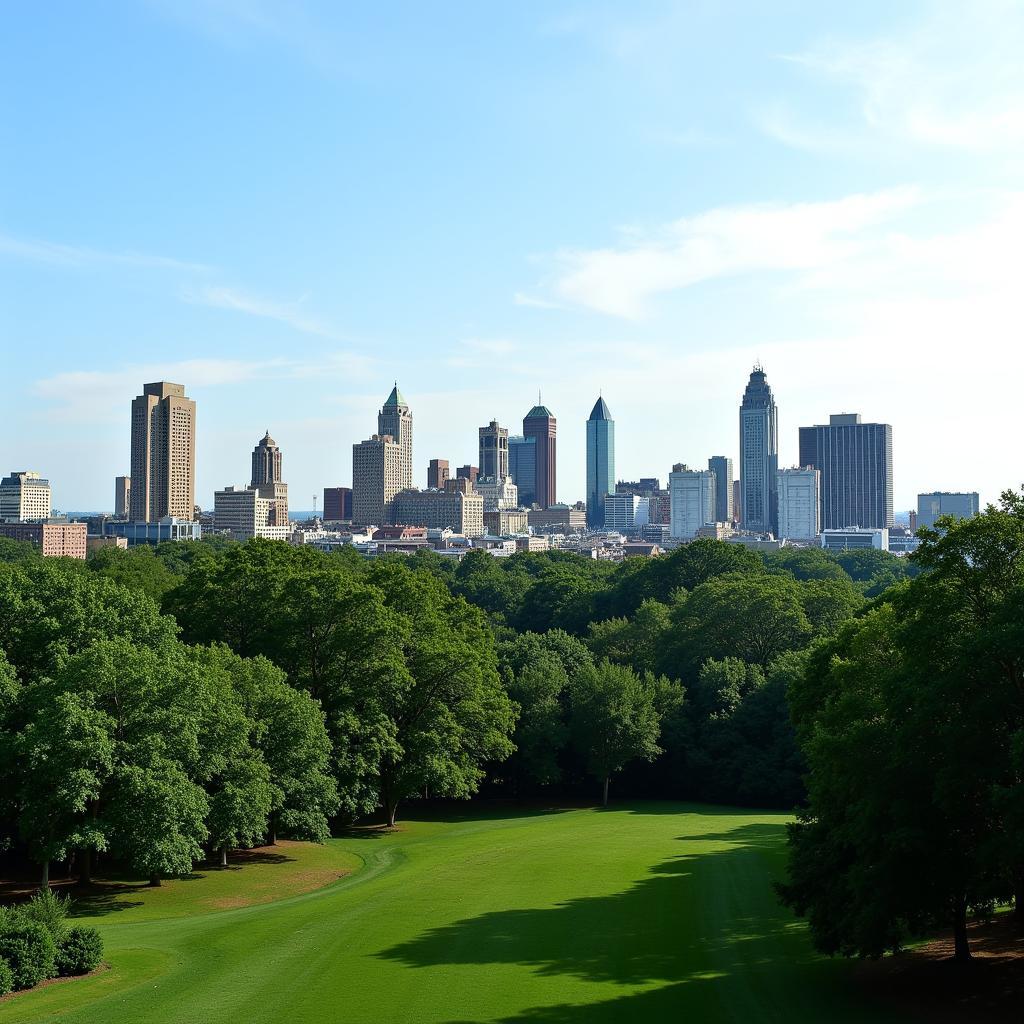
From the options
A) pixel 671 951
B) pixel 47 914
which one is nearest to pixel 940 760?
pixel 671 951

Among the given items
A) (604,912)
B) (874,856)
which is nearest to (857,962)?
(874,856)

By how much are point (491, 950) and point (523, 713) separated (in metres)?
35.1

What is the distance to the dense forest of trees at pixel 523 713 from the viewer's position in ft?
78.4

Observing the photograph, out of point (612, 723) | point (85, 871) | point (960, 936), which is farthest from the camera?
point (612, 723)

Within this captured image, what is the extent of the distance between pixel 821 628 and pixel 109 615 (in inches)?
1751

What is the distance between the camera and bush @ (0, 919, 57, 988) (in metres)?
26.6

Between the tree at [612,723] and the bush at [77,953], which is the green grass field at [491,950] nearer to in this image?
the bush at [77,953]

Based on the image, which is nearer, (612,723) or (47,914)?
(47,914)

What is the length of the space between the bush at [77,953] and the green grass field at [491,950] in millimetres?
604

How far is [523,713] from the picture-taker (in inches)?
2515

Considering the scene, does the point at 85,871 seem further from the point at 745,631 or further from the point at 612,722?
the point at 745,631

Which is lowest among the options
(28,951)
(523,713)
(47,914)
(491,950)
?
(491,950)

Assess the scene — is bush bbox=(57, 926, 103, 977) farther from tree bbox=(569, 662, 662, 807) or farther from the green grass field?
tree bbox=(569, 662, 662, 807)

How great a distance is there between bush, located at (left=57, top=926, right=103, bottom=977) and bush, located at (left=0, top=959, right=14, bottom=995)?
1523mm
